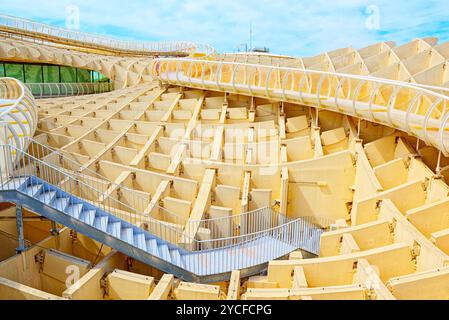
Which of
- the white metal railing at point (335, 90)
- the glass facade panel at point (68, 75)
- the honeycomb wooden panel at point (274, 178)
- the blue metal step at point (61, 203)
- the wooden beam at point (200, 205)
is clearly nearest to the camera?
the honeycomb wooden panel at point (274, 178)

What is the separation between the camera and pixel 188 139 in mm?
16625

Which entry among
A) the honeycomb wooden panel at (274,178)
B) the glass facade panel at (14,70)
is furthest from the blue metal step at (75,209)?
the glass facade panel at (14,70)

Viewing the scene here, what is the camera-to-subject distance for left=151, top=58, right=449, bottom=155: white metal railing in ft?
35.9

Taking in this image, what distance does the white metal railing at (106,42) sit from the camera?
28.8m

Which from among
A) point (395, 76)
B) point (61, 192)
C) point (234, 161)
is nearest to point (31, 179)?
point (61, 192)

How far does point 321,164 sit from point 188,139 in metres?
6.02

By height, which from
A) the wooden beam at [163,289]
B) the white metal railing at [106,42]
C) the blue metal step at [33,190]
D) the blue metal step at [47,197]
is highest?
the white metal railing at [106,42]

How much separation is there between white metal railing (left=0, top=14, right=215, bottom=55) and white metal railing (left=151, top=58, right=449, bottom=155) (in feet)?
28.8

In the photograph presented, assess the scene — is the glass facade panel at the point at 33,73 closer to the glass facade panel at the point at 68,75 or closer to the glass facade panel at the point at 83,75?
the glass facade panel at the point at 68,75

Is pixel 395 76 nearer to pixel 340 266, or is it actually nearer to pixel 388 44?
pixel 388 44

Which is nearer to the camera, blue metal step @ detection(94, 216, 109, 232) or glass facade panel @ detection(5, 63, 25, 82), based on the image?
blue metal step @ detection(94, 216, 109, 232)

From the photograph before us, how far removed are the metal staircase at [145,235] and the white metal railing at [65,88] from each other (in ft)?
57.0

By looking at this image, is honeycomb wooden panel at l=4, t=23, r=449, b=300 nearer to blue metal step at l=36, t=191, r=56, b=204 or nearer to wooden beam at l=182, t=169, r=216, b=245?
wooden beam at l=182, t=169, r=216, b=245

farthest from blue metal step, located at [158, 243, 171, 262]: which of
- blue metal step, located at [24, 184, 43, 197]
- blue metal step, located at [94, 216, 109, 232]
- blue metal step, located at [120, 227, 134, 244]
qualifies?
blue metal step, located at [24, 184, 43, 197]
